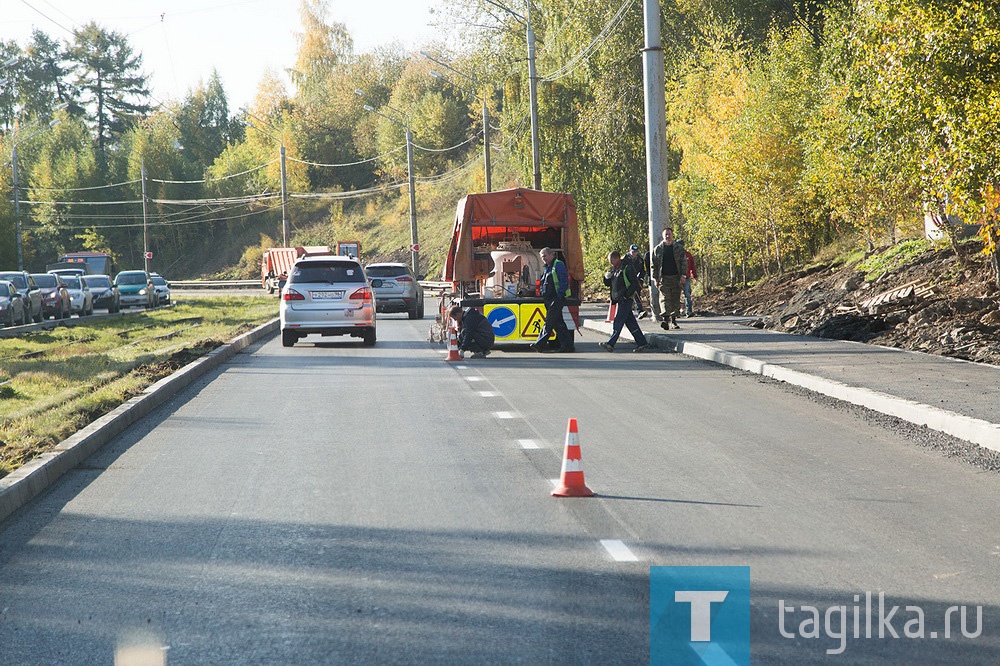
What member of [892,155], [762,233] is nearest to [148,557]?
[892,155]

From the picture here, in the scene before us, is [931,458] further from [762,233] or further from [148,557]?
[762,233]

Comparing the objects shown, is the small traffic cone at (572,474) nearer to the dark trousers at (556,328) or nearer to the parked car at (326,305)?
the dark trousers at (556,328)

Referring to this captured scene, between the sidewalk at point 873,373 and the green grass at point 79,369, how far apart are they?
820 cm

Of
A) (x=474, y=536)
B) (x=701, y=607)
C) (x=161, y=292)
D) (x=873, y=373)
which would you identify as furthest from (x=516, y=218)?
(x=161, y=292)

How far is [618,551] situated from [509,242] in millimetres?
18139

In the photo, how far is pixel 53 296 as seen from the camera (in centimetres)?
4159

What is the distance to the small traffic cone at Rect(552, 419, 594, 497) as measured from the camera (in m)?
8.09

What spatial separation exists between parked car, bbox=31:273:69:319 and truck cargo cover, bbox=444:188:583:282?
22.5 meters

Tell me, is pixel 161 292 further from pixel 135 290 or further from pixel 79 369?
pixel 79 369

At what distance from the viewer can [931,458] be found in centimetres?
952

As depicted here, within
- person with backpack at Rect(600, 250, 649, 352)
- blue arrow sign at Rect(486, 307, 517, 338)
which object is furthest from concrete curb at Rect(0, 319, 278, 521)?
person with backpack at Rect(600, 250, 649, 352)

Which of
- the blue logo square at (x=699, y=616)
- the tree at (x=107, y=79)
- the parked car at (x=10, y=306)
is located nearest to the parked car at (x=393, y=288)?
the parked car at (x=10, y=306)

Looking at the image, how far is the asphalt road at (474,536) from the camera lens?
513 centimetres

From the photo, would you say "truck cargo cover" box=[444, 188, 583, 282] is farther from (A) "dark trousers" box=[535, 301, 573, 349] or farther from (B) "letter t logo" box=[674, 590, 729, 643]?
(B) "letter t logo" box=[674, 590, 729, 643]
